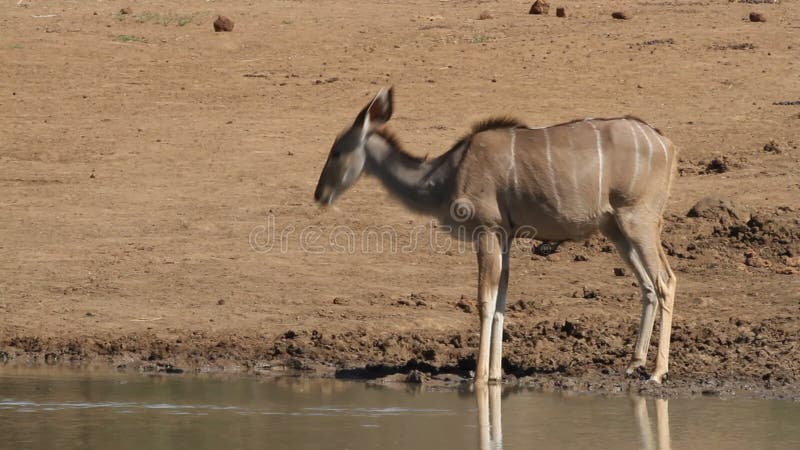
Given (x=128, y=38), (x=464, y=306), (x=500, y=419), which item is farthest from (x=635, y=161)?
(x=128, y=38)

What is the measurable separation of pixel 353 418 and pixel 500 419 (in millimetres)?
779

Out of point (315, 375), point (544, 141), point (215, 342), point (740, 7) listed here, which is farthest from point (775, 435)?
point (740, 7)

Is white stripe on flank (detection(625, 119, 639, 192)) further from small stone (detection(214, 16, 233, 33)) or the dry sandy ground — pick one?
small stone (detection(214, 16, 233, 33))

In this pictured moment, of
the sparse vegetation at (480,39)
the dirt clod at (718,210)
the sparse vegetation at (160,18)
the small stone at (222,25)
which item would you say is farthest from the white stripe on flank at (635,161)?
the sparse vegetation at (160,18)

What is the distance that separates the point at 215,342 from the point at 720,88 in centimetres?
898

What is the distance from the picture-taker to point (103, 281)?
11.2m

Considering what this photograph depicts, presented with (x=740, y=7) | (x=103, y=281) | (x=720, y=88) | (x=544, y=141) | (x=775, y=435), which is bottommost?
(x=775, y=435)

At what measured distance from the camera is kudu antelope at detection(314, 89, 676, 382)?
8562 millimetres

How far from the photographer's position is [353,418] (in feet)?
24.2

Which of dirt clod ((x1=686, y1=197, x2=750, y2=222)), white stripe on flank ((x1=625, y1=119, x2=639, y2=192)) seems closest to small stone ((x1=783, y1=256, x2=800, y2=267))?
dirt clod ((x1=686, y1=197, x2=750, y2=222))

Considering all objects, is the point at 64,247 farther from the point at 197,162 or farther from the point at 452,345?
the point at 452,345

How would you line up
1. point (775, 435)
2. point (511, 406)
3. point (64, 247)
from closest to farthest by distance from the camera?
1. point (775, 435)
2. point (511, 406)
3. point (64, 247)

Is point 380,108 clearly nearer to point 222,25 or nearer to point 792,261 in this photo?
point 792,261

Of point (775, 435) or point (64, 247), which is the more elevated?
point (64, 247)
